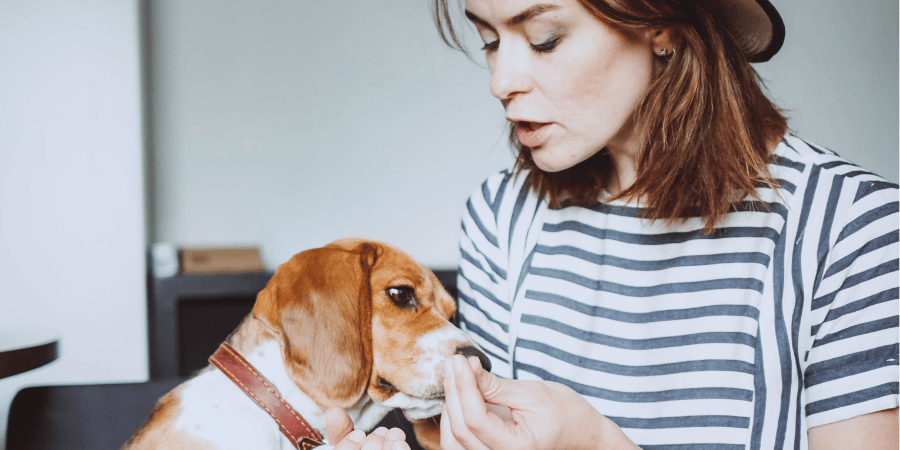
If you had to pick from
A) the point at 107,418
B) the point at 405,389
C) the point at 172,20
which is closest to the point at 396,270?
the point at 405,389

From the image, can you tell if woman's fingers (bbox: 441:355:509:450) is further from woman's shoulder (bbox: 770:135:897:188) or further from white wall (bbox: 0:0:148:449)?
white wall (bbox: 0:0:148:449)

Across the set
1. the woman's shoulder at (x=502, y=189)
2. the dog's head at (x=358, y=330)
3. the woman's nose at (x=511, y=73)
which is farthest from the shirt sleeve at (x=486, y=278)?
the woman's nose at (x=511, y=73)

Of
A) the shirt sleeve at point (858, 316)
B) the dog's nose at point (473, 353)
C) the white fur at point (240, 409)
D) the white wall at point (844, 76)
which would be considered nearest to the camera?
the shirt sleeve at point (858, 316)

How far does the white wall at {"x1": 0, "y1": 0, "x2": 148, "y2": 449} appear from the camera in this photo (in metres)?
2.34

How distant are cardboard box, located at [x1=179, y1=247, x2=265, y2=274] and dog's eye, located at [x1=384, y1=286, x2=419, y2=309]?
69.1 inches

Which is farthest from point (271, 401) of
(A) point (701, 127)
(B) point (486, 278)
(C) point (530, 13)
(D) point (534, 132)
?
(A) point (701, 127)

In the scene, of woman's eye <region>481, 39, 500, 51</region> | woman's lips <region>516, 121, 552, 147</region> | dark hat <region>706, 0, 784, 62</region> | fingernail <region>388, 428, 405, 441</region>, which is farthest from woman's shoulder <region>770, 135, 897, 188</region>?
fingernail <region>388, 428, 405, 441</region>

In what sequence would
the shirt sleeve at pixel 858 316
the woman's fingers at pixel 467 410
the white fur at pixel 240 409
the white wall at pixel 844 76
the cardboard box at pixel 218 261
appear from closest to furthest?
the woman's fingers at pixel 467 410 → the shirt sleeve at pixel 858 316 → the white fur at pixel 240 409 → the cardboard box at pixel 218 261 → the white wall at pixel 844 76

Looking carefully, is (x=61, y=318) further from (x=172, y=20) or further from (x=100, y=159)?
(x=172, y=20)

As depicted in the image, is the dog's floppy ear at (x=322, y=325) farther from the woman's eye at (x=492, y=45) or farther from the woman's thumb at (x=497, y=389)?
the woman's eye at (x=492, y=45)

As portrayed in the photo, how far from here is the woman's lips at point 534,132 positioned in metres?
1.00

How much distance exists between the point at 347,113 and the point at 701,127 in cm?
229

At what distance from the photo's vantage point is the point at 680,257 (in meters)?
1.09

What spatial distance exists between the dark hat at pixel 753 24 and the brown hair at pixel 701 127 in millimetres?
42
